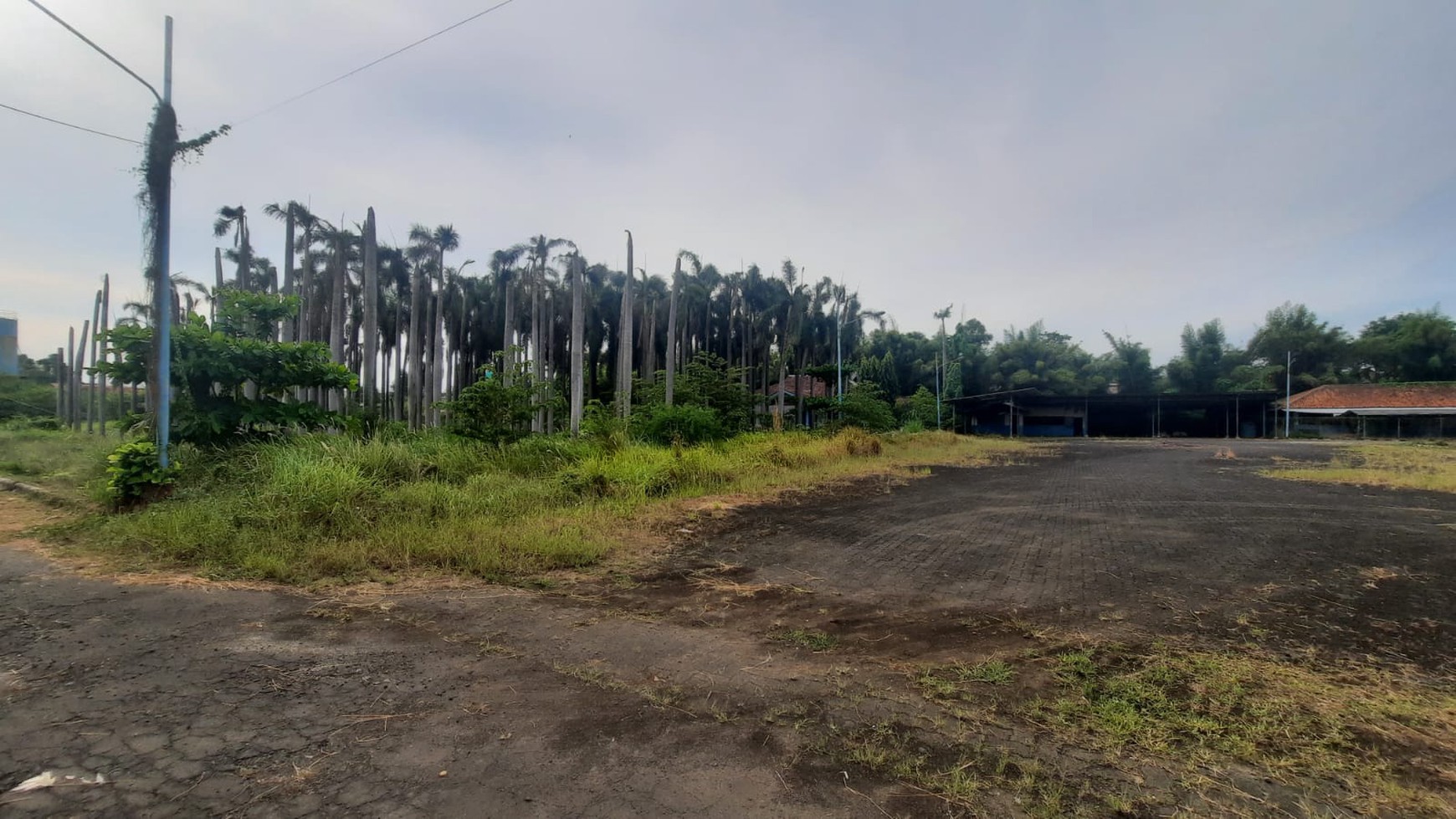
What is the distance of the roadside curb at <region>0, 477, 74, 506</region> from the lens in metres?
8.60

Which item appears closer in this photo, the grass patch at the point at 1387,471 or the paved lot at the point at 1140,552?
the paved lot at the point at 1140,552

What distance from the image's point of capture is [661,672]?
137 inches

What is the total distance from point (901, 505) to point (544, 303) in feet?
92.8

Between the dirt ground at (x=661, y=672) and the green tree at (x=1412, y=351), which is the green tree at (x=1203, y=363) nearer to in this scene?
the green tree at (x=1412, y=351)

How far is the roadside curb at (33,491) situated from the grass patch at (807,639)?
9.95 metres

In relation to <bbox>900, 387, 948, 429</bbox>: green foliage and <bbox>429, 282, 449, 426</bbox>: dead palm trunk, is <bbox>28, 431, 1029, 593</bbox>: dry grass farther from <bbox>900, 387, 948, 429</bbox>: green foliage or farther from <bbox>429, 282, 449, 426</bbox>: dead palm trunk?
<bbox>900, 387, 948, 429</bbox>: green foliage

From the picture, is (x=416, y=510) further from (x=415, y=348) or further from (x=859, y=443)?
(x=415, y=348)

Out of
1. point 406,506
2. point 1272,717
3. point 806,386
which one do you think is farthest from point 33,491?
point 806,386

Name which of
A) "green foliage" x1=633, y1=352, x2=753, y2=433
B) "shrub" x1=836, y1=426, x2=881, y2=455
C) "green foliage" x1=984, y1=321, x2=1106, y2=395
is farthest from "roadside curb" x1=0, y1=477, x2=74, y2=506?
"green foliage" x1=984, y1=321, x2=1106, y2=395

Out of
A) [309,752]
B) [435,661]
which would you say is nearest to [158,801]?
[309,752]

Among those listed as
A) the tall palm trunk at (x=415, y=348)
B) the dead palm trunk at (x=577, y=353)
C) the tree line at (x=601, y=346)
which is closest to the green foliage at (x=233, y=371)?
the tree line at (x=601, y=346)

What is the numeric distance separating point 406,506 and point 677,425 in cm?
804

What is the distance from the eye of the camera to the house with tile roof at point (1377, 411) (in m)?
35.4

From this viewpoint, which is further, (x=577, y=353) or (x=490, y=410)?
(x=577, y=353)
